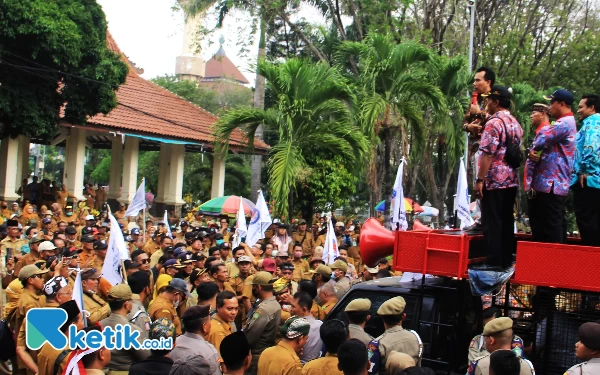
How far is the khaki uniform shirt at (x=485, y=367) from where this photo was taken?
16.0 ft

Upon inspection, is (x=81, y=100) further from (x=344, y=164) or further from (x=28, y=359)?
(x=28, y=359)

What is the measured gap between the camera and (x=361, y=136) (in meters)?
16.5

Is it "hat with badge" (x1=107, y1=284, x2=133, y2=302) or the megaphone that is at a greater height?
the megaphone

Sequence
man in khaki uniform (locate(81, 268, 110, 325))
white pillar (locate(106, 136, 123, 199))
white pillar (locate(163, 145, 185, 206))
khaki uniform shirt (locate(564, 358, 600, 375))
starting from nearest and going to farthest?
khaki uniform shirt (locate(564, 358, 600, 375)), man in khaki uniform (locate(81, 268, 110, 325)), white pillar (locate(106, 136, 123, 199)), white pillar (locate(163, 145, 185, 206))

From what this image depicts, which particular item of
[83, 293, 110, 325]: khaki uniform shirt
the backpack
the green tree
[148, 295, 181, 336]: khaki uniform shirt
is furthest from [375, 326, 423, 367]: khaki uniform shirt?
the green tree

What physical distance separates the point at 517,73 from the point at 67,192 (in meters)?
18.1

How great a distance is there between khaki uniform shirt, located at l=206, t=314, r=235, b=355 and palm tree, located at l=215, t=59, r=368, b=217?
360 inches

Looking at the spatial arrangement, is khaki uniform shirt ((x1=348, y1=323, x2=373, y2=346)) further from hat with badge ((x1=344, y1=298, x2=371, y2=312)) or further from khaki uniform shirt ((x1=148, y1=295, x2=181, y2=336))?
khaki uniform shirt ((x1=148, y1=295, x2=181, y2=336))

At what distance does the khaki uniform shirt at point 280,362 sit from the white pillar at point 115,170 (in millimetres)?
22219

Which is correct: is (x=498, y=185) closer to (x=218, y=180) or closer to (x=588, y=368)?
(x=588, y=368)

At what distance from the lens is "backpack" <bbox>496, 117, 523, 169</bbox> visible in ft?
19.7

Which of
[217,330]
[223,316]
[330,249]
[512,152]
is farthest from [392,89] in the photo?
[217,330]

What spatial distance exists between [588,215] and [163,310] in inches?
149

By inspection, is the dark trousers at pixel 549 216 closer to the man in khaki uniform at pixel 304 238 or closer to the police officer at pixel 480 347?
the police officer at pixel 480 347
